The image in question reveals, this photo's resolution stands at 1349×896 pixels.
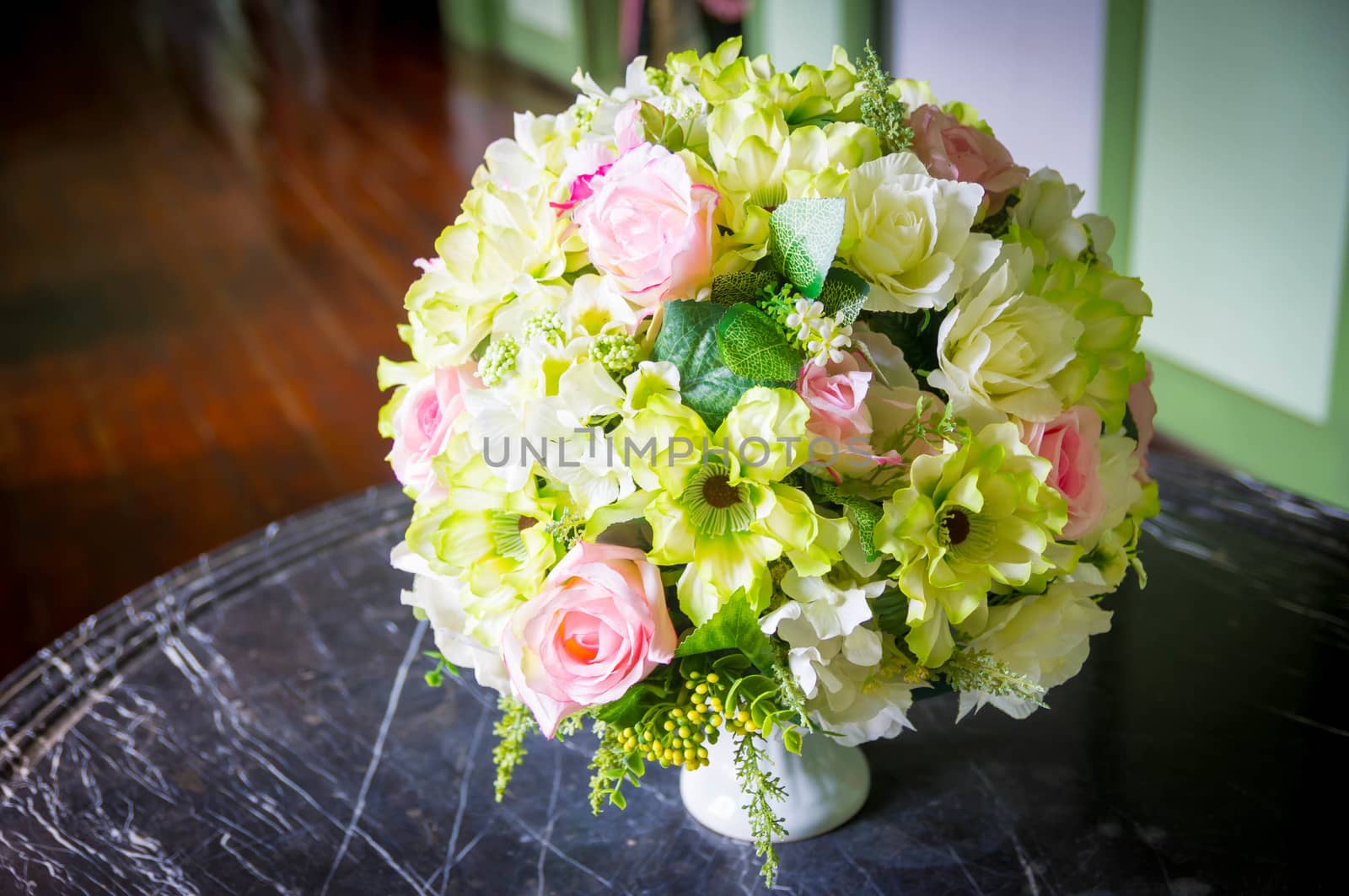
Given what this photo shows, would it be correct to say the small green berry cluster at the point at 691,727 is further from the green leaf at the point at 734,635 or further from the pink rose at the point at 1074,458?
the pink rose at the point at 1074,458

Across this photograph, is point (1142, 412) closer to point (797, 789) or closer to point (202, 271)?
point (797, 789)

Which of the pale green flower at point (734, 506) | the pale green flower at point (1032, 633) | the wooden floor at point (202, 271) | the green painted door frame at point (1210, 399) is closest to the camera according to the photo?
the pale green flower at point (734, 506)

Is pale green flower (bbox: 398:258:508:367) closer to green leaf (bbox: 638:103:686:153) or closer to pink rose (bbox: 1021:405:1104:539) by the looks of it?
green leaf (bbox: 638:103:686:153)

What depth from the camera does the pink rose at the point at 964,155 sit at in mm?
812

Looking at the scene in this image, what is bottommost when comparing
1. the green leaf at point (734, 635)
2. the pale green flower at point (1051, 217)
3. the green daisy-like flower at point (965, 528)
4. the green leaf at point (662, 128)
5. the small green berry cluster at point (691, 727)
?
the small green berry cluster at point (691, 727)

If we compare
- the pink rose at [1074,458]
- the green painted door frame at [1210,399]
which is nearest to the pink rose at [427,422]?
the pink rose at [1074,458]

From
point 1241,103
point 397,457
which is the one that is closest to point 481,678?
point 397,457

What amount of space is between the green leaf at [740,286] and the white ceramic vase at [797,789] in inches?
13.1

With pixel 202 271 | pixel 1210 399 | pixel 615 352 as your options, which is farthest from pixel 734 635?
pixel 202 271

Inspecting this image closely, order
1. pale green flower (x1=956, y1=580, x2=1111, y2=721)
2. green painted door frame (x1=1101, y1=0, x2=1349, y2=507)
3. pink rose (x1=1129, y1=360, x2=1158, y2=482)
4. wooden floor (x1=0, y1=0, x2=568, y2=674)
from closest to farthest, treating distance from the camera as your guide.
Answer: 1. pale green flower (x1=956, y1=580, x2=1111, y2=721)
2. pink rose (x1=1129, y1=360, x2=1158, y2=482)
3. green painted door frame (x1=1101, y1=0, x2=1349, y2=507)
4. wooden floor (x1=0, y1=0, x2=568, y2=674)

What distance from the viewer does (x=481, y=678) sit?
0.82m

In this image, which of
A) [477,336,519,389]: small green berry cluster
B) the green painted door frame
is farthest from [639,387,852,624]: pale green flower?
the green painted door frame

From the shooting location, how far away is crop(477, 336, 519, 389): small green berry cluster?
2.51 ft

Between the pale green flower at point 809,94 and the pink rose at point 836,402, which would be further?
the pale green flower at point 809,94
